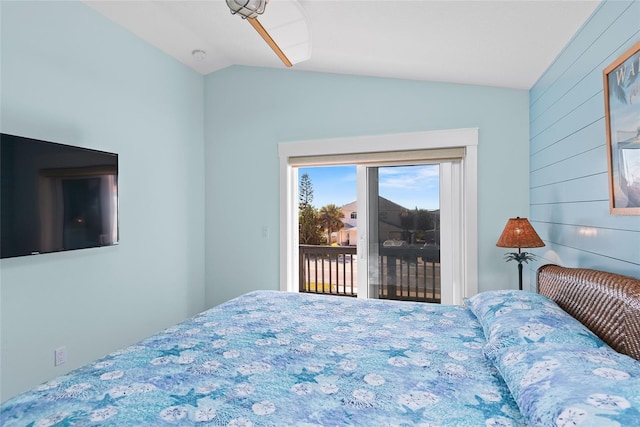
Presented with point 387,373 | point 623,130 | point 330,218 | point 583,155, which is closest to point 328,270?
point 330,218

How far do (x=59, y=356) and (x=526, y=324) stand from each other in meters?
2.72

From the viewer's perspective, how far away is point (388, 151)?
10.8ft

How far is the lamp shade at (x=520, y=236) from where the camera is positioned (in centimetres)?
238

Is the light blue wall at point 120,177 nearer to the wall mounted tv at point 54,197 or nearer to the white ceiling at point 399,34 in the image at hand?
the wall mounted tv at point 54,197

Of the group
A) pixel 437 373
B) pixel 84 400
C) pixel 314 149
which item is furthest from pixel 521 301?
pixel 314 149

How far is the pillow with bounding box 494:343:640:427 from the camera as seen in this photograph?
84 cm

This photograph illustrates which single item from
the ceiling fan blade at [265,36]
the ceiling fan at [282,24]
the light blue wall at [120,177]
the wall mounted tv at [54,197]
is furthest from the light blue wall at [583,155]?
the light blue wall at [120,177]

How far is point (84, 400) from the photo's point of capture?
1.15 metres

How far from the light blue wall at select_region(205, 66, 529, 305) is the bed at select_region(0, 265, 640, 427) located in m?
1.35

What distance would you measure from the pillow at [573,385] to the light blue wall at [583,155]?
611mm

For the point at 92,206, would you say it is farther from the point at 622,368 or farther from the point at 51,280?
the point at 622,368

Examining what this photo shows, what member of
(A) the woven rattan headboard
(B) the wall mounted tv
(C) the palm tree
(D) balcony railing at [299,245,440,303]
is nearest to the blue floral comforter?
(A) the woven rattan headboard

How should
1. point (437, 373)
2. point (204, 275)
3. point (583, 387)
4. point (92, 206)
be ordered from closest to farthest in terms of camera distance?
point (583, 387) → point (437, 373) → point (92, 206) → point (204, 275)

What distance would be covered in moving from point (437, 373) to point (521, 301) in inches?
25.5
